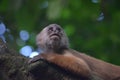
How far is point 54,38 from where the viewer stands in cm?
515

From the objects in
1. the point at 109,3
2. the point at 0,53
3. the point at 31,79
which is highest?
the point at 109,3

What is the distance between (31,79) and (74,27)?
1.50 metres

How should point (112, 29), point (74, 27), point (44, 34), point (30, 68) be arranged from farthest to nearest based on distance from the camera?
point (44, 34)
point (74, 27)
point (30, 68)
point (112, 29)

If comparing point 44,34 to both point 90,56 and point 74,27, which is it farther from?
point 74,27

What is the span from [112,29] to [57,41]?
10.1 ft

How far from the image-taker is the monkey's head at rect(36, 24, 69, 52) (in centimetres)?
514

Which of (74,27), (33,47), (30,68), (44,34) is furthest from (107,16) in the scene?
(33,47)

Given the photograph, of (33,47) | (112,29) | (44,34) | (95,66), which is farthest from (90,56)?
(112,29)

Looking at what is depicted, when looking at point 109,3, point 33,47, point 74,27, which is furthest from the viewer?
point 33,47

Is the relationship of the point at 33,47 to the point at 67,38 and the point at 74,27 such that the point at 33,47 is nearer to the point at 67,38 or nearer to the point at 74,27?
the point at 67,38

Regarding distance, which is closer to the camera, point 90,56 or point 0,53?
point 0,53

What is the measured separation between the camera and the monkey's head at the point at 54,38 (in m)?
5.14

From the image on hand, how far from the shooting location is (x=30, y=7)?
6.29ft

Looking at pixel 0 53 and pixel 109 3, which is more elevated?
pixel 109 3
